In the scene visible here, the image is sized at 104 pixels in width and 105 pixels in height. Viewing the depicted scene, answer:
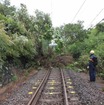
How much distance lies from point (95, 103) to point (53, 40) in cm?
3469

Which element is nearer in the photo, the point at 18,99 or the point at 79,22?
the point at 18,99

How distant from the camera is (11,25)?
22.0m

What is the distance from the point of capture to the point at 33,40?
3022cm

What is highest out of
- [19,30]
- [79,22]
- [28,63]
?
[79,22]

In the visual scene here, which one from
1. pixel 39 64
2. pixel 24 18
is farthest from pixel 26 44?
pixel 24 18

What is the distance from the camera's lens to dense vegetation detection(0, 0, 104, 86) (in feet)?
54.2

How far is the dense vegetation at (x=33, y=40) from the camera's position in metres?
16.5

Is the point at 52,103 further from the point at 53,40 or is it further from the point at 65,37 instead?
the point at 65,37

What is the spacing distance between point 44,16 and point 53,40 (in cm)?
461

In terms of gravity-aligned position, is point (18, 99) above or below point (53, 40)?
below

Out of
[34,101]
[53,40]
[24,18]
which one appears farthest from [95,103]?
[53,40]

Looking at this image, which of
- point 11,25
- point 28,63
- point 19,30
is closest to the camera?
point 11,25

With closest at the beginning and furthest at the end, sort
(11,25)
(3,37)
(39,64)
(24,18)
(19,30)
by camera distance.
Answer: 1. (3,37)
2. (11,25)
3. (19,30)
4. (39,64)
5. (24,18)

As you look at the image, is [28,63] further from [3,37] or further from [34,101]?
[34,101]
